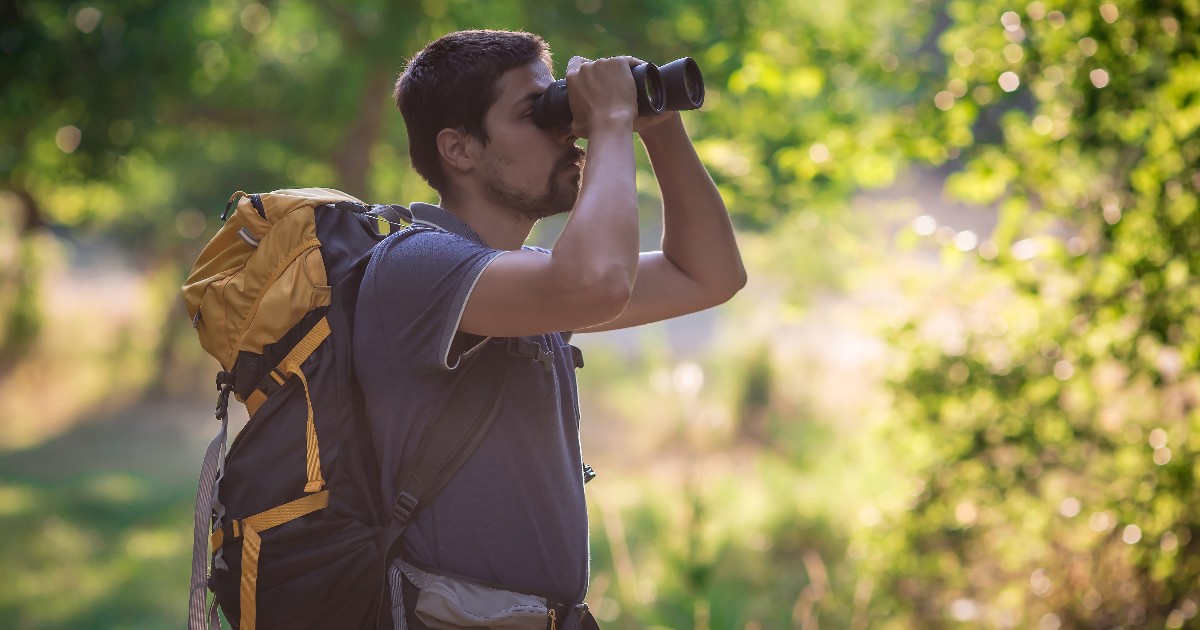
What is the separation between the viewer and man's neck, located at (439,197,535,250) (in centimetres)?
191

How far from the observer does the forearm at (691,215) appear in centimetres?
211

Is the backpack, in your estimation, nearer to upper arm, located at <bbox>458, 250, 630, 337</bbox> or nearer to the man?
the man

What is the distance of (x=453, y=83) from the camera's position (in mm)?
Result: 1898

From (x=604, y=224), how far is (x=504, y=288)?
0.54 feet

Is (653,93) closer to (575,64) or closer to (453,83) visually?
(575,64)

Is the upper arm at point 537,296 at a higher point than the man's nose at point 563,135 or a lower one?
lower

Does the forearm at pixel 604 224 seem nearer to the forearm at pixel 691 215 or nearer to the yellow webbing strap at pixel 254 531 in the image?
the forearm at pixel 691 215

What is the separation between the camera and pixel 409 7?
6895mm

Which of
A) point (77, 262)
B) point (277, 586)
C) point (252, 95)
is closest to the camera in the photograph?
point (277, 586)

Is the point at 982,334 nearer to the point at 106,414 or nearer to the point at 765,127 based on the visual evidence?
the point at 765,127

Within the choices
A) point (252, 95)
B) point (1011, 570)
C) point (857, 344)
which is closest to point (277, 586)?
point (1011, 570)

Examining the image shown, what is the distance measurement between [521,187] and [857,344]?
10356 mm

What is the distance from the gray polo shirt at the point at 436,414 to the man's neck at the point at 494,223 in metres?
0.14

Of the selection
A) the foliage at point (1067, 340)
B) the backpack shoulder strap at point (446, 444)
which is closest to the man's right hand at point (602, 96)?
the backpack shoulder strap at point (446, 444)
